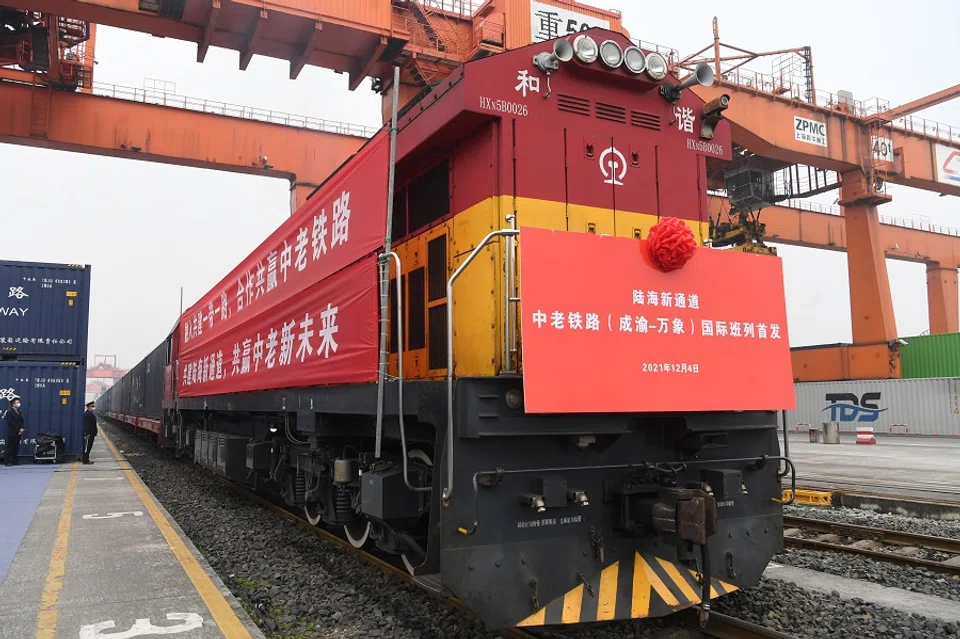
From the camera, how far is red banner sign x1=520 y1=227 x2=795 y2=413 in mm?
3545

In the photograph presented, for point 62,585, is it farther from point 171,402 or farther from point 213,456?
point 171,402

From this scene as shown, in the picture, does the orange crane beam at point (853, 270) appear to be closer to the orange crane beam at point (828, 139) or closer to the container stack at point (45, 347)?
the orange crane beam at point (828, 139)

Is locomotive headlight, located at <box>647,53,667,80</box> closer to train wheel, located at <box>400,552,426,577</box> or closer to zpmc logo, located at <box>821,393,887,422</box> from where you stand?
train wheel, located at <box>400,552,426,577</box>

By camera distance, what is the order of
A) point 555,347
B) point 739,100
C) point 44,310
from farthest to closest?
point 739,100
point 44,310
point 555,347

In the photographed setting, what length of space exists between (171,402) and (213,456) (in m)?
4.85

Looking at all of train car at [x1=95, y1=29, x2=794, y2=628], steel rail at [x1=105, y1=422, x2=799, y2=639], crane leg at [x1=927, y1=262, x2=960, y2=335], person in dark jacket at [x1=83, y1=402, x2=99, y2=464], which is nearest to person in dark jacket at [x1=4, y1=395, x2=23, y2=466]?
person in dark jacket at [x1=83, y1=402, x2=99, y2=464]

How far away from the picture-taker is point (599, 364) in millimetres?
3705

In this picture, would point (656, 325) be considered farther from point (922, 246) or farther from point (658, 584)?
point (922, 246)

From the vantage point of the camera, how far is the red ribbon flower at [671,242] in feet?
12.7

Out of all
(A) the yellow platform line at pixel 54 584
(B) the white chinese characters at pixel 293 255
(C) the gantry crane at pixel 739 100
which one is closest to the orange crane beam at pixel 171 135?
(C) the gantry crane at pixel 739 100

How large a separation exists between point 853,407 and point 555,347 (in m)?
27.3

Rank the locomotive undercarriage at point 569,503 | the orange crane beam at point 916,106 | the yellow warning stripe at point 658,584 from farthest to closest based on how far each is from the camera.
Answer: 1. the orange crane beam at point 916,106
2. the yellow warning stripe at point 658,584
3. the locomotive undercarriage at point 569,503

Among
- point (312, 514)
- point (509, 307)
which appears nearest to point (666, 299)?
point (509, 307)

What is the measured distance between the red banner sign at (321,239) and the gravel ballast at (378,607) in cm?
229
